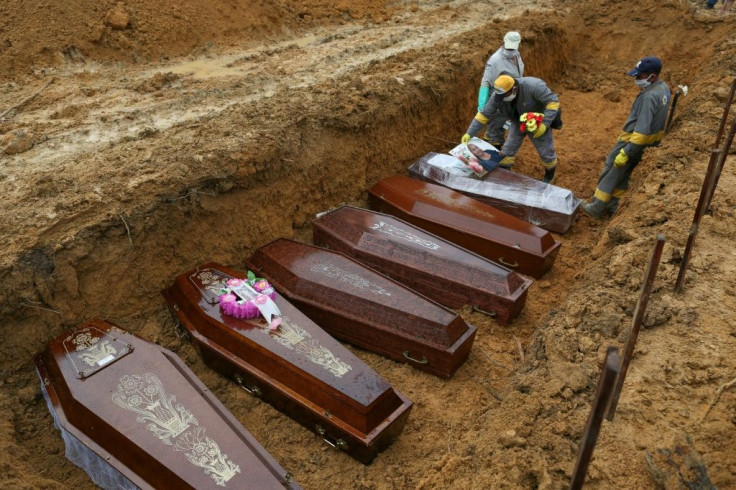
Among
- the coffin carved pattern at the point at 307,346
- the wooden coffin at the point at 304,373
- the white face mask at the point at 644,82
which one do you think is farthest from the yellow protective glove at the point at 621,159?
the coffin carved pattern at the point at 307,346

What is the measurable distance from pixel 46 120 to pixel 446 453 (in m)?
5.80

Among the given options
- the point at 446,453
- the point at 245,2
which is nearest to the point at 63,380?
the point at 446,453

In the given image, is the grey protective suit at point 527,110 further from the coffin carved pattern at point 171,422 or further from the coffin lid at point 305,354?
the coffin carved pattern at point 171,422

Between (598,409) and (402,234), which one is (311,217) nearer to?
(402,234)

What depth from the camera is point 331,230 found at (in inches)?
205

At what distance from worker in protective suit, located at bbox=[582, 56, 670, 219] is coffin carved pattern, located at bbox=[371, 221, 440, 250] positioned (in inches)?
110

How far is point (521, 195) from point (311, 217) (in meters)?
2.47

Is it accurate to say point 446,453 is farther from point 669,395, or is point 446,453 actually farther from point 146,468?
point 146,468

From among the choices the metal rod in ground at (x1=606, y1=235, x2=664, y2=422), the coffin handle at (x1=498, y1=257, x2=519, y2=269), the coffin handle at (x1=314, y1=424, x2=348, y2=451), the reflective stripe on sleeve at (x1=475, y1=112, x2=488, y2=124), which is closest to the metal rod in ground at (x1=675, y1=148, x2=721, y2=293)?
the metal rod in ground at (x1=606, y1=235, x2=664, y2=422)

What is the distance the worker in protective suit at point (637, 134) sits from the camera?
573cm

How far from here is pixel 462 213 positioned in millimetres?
5441

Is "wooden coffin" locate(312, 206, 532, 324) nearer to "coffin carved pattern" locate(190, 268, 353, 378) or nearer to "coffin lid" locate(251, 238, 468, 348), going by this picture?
"coffin lid" locate(251, 238, 468, 348)

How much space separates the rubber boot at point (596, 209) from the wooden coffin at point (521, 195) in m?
0.52

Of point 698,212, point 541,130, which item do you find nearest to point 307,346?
point 698,212
